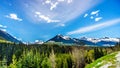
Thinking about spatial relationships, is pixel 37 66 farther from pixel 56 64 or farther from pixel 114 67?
pixel 114 67

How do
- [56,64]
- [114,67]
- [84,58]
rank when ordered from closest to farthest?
[114,67]
[56,64]
[84,58]

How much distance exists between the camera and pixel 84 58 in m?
160

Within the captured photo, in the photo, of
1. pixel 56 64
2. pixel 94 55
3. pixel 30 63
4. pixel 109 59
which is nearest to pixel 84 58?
pixel 94 55

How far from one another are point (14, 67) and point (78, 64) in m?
59.0

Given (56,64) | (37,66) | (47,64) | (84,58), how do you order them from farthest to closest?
1. (84,58)
2. (56,64)
3. (47,64)
4. (37,66)

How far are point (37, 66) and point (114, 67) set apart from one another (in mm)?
92734

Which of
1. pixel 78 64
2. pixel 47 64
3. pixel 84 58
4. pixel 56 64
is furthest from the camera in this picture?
pixel 84 58

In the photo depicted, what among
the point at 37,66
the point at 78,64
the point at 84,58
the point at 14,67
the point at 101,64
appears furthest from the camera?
the point at 84,58

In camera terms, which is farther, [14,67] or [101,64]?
[14,67]

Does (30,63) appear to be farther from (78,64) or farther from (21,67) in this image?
(78,64)

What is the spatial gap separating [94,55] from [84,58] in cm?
876

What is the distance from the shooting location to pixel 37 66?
109438 mm

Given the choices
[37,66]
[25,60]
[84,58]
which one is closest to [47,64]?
[37,66]

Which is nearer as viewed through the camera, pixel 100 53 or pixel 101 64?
pixel 101 64
